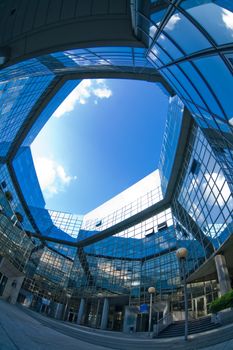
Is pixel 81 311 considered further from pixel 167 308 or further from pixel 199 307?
pixel 199 307

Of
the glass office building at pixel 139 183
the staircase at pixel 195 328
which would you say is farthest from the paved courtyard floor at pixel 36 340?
the glass office building at pixel 139 183

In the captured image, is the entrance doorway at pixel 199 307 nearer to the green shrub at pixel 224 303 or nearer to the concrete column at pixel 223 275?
the concrete column at pixel 223 275

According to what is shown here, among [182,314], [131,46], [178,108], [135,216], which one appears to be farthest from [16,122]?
[182,314]

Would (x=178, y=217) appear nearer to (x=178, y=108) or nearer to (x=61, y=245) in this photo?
(x=178, y=108)

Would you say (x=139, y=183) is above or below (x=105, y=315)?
above

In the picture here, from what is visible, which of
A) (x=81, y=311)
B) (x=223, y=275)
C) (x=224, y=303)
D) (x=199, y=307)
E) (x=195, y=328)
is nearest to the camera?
(x=224, y=303)

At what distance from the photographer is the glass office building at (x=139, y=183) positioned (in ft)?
23.6

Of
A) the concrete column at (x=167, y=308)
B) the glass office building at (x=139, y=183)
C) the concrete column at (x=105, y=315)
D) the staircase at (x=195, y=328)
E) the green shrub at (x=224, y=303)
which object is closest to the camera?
the glass office building at (x=139, y=183)

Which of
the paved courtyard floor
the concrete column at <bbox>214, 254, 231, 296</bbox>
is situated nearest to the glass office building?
the concrete column at <bbox>214, 254, 231, 296</bbox>

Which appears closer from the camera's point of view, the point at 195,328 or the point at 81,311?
the point at 195,328

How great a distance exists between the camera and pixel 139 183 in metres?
51.4

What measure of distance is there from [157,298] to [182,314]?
5713 mm

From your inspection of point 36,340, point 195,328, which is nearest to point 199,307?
point 195,328

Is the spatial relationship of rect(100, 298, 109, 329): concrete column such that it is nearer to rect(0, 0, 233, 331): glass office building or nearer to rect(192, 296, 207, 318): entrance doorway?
rect(0, 0, 233, 331): glass office building
